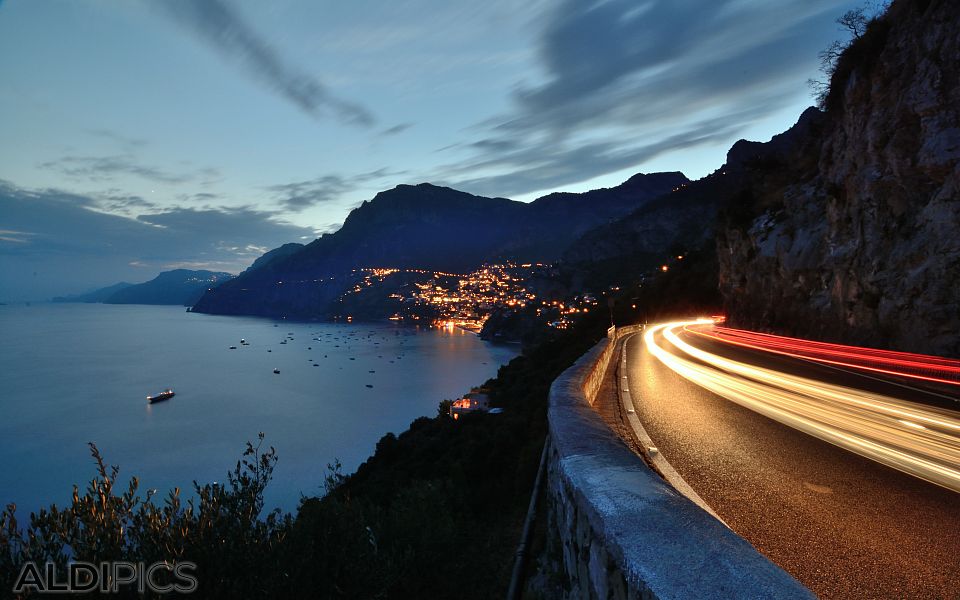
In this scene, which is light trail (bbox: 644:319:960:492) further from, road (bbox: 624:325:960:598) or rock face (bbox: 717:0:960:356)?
rock face (bbox: 717:0:960:356)

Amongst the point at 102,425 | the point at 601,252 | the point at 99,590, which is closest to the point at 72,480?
the point at 102,425

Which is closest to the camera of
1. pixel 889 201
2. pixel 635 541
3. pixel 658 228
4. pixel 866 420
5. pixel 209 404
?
pixel 635 541

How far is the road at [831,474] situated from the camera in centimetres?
296

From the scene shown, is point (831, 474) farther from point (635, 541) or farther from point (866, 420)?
point (635, 541)

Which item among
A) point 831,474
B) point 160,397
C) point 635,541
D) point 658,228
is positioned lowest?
point 160,397

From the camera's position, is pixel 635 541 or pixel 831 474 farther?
pixel 831 474

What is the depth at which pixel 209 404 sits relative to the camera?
71812mm

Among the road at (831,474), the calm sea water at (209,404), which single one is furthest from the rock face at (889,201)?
the calm sea water at (209,404)

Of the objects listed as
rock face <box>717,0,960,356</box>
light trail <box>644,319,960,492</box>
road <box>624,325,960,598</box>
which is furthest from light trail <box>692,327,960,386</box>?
light trail <box>644,319,960,492</box>

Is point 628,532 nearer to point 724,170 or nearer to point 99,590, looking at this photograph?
point 99,590

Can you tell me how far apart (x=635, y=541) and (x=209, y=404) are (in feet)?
280

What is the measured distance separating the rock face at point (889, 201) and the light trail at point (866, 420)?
729cm

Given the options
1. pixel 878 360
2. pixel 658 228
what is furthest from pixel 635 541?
pixel 658 228

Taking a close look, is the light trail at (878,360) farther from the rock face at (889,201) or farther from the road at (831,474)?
the rock face at (889,201)
